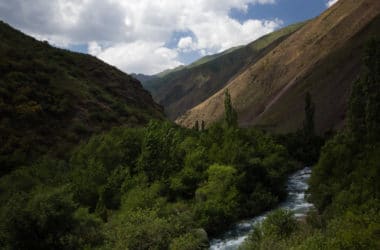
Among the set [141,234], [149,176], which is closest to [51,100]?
[149,176]

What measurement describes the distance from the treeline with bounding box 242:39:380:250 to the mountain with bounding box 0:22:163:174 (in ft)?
113

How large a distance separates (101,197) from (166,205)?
25.3ft

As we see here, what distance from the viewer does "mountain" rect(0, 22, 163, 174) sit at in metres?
52.3

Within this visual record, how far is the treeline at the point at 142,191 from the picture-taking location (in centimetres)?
3009

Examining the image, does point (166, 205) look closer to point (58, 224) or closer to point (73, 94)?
point (58, 224)

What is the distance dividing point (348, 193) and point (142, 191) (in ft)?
Answer: 70.0

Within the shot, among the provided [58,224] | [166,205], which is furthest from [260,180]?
[58,224]

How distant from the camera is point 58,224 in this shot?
30422 mm

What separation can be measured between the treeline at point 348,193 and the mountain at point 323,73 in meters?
58.1

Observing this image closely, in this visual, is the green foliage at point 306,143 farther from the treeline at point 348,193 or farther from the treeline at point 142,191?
the treeline at point 348,193

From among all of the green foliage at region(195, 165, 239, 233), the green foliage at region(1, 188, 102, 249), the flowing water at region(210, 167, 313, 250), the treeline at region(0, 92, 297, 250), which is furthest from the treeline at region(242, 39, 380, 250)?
the green foliage at region(1, 188, 102, 249)

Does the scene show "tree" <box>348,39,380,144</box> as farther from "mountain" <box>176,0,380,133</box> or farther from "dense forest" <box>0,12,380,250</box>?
"mountain" <box>176,0,380,133</box>

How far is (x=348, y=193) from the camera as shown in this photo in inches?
1398

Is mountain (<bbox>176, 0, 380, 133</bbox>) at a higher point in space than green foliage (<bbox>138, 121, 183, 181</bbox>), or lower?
higher
